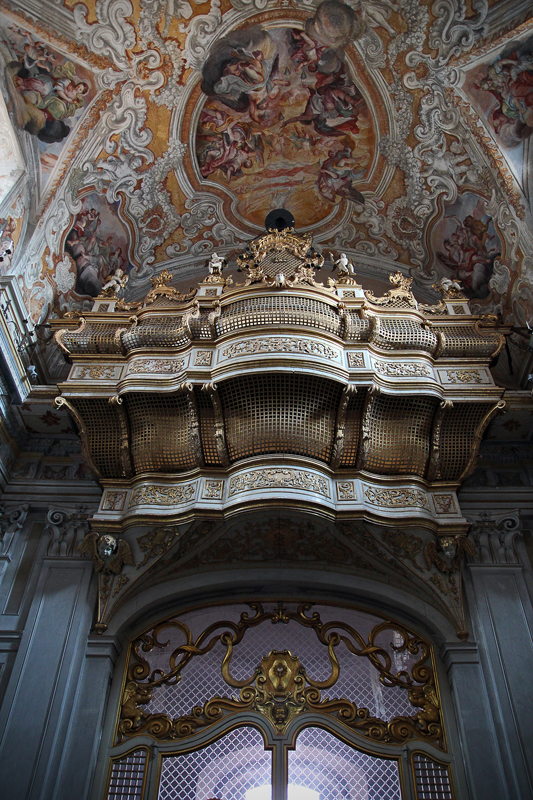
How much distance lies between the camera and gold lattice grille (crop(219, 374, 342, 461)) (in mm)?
8234

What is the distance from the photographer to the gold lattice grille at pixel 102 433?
885cm

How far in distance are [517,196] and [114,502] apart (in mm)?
7582

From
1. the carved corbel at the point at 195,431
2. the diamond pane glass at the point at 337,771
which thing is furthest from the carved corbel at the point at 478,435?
the diamond pane glass at the point at 337,771

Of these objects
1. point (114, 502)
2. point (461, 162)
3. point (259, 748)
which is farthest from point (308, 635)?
point (461, 162)

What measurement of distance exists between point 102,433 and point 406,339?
14.6 ft

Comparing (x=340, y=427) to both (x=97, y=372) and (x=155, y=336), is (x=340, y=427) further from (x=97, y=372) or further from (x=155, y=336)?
(x=97, y=372)

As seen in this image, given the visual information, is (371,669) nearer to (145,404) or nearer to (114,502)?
(114,502)

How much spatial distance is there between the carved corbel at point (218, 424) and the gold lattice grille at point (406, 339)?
8.01 feet

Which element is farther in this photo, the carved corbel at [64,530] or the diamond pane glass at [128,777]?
the carved corbel at [64,530]

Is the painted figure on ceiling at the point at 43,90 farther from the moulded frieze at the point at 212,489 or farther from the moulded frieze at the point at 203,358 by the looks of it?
the moulded frieze at the point at 212,489

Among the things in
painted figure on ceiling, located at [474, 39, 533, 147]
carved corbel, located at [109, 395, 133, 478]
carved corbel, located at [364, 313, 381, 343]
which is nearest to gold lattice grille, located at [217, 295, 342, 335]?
carved corbel, located at [364, 313, 381, 343]

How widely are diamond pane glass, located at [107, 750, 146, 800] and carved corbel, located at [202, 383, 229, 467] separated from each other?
355 cm

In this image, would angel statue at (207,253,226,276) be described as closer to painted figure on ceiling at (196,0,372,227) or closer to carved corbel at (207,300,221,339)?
carved corbel at (207,300,221,339)

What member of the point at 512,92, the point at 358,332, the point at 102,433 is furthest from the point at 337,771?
the point at 512,92
